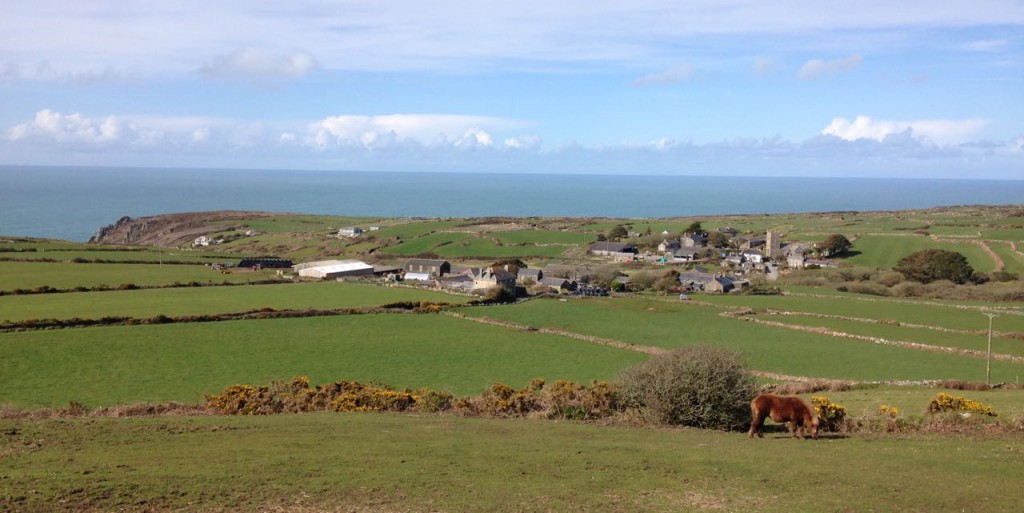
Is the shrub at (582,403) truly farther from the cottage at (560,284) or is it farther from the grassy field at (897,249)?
the grassy field at (897,249)

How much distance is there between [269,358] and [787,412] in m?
25.8

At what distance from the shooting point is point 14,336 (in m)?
37.3

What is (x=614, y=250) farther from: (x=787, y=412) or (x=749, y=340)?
(x=787, y=412)

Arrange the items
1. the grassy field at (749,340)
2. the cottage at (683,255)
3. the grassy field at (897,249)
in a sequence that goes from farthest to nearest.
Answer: the cottage at (683,255) < the grassy field at (897,249) < the grassy field at (749,340)

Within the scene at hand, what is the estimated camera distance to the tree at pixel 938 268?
77625mm

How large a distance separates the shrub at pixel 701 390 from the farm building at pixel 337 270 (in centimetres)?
6066

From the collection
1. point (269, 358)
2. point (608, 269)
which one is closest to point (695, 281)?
point (608, 269)

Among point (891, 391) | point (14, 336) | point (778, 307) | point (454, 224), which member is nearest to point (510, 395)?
point (891, 391)

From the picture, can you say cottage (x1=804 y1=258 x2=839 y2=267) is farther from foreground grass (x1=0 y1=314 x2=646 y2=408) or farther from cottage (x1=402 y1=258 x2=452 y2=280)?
foreground grass (x1=0 y1=314 x2=646 y2=408)

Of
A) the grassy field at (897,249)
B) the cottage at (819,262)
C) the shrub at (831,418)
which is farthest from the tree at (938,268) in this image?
the shrub at (831,418)

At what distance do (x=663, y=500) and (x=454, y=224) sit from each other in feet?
423

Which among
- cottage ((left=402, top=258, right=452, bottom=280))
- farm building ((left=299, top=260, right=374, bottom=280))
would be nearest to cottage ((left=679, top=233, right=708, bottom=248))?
cottage ((left=402, top=258, right=452, bottom=280))

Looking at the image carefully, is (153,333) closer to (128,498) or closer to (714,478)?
(128,498)

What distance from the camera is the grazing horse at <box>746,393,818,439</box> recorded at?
1816 centimetres
